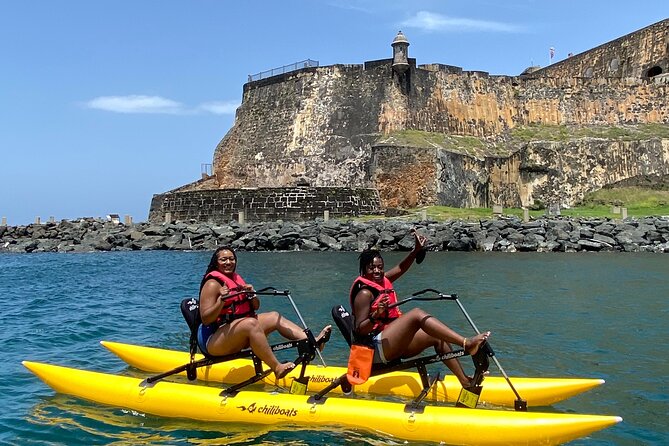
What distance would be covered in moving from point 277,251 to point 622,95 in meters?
24.3

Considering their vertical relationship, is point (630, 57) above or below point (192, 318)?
above

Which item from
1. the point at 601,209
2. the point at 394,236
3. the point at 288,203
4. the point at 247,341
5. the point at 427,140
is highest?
the point at 427,140

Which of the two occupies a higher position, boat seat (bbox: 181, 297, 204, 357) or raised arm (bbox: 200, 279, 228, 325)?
raised arm (bbox: 200, 279, 228, 325)

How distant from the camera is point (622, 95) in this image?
41656mm

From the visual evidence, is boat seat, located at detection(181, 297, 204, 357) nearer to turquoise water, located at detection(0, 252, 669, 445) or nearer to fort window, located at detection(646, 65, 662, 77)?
turquoise water, located at detection(0, 252, 669, 445)

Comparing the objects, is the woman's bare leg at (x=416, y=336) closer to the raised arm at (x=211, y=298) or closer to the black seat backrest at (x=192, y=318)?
the raised arm at (x=211, y=298)

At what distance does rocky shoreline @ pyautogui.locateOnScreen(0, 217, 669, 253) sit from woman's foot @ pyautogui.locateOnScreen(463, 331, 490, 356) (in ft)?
69.7

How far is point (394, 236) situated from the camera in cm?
2864

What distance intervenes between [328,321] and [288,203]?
22.2 m

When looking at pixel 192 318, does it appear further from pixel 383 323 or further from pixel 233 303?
pixel 383 323

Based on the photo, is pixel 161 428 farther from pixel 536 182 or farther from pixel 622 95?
pixel 622 95

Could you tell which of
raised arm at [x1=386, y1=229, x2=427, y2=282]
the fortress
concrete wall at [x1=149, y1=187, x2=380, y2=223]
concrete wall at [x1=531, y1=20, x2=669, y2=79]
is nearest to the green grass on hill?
the fortress

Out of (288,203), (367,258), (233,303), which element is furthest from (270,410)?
(288,203)

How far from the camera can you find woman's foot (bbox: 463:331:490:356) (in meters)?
6.44
